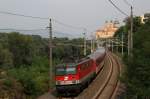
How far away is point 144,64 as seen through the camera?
20.9m

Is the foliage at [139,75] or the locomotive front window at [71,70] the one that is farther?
the locomotive front window at [71,70]

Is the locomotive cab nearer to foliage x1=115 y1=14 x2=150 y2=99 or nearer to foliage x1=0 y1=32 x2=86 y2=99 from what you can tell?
foliage x1=0 y1=32 x2=86 y2=99

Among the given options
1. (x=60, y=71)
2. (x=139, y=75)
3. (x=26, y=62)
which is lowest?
(x=26, y=62)

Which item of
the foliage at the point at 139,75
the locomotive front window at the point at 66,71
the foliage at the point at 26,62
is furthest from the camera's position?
the locomotive front window at the point at 66,71

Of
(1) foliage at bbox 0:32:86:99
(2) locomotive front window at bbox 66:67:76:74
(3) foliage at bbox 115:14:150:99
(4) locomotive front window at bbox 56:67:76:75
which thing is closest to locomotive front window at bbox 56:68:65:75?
(4) locomotive front window at bbox 56:67:76:75

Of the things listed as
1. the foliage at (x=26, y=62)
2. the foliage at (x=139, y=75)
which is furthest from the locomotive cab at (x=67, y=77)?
the foliage at (x=139, y=75)

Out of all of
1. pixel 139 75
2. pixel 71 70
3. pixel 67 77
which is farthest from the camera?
pixel 71 70

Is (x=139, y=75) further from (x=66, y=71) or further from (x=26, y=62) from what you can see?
(x=26, y=62)

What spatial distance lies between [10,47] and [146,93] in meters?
56.3

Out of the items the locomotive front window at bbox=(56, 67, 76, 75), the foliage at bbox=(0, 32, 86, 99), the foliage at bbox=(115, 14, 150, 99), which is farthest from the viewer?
the locomotive front window at bbox=(56, 67, 76, 75)

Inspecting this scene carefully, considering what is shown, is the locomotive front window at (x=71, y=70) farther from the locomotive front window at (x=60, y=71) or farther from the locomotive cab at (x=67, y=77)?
the locomotive front window at (x=60, y=71)

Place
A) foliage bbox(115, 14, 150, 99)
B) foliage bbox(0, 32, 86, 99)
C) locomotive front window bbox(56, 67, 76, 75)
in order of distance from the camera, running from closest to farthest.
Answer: foliage bbox(115, 14, 150, 99) < foliage bbox(0, 32, 86, 99) < locomotive front window bbox(56, 67, 76, 75)

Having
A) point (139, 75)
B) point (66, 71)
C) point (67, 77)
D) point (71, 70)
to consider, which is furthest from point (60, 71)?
point (139, 75)

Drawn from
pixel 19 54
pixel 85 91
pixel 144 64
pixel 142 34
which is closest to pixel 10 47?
pixel 19 54
